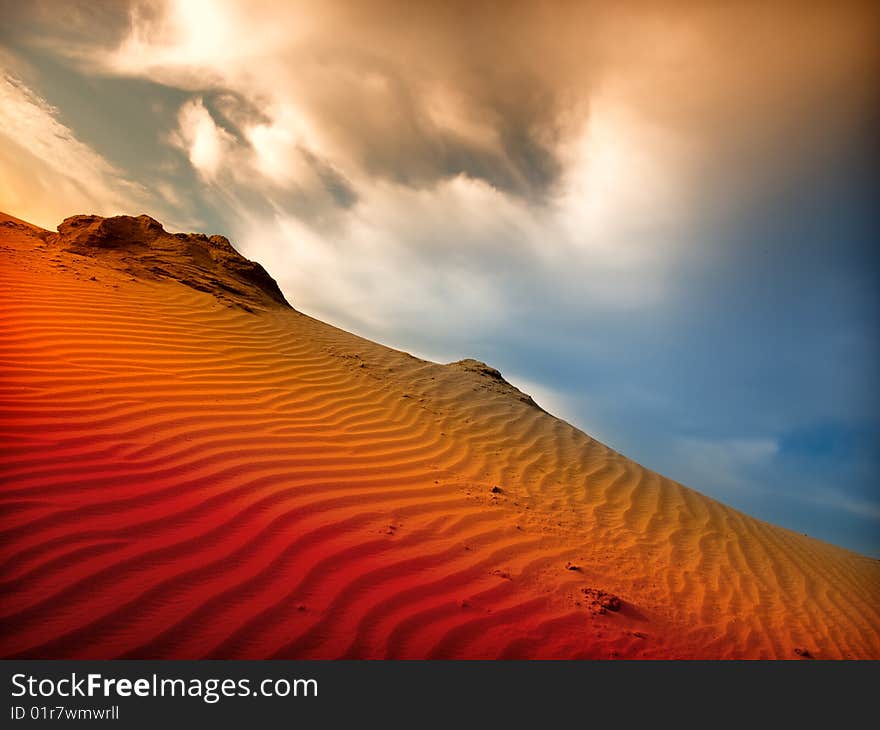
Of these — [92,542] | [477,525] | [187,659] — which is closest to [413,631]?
[187,659]

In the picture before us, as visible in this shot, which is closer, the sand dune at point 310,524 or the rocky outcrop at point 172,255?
the sand dune at point 310,524

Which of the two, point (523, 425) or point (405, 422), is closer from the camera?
point (405, 422)

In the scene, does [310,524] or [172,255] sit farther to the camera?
[172,255]

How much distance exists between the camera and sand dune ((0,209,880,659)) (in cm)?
247

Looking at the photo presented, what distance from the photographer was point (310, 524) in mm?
3479

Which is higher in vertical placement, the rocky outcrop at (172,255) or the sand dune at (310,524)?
the rocky outcrop at (172,255)

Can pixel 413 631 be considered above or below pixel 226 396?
below

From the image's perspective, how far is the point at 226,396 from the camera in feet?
17.5

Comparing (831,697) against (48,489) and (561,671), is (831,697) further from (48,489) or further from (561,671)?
(48,489)

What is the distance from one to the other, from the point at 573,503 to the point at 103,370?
573cm

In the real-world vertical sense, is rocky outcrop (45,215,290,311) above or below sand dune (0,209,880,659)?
above

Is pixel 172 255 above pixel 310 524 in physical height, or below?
above

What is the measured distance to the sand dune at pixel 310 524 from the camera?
8.12 ft

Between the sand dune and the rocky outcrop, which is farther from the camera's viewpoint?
the rocky outcrop
